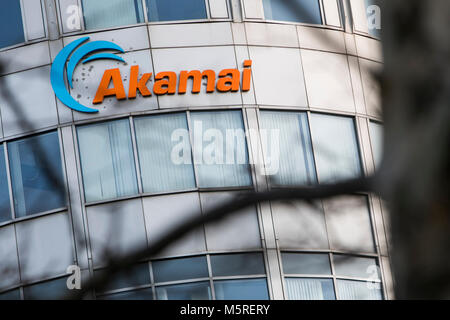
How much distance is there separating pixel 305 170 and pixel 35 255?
5.09m

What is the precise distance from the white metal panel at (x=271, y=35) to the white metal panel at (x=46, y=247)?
473 cm

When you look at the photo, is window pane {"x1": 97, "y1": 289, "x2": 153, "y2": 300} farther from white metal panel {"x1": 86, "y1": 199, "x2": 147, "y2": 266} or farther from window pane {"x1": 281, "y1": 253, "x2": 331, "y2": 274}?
window pane {"x1": 281, "y1": 253, "x2": 331, "y2": 274}

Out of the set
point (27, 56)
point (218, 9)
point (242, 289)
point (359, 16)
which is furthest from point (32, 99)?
point (359, 16)

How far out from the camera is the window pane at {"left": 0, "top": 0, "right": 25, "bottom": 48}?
660 inches

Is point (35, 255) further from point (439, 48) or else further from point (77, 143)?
point (439, 48)

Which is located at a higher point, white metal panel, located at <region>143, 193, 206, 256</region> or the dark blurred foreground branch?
white metal panel, located at <region>143, 193, 206, 256</region>

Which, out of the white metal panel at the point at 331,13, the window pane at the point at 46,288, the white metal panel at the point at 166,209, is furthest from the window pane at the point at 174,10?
the window pane at the point at 46,288

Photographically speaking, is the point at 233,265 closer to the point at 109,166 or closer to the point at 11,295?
the point at 109,166

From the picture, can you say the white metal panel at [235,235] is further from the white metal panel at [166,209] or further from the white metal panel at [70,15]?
the white metal panel at [70,15]

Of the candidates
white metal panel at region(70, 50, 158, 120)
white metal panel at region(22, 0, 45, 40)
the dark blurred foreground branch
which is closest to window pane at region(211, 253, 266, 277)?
white metal panel at region(70, 50, 158, 120)

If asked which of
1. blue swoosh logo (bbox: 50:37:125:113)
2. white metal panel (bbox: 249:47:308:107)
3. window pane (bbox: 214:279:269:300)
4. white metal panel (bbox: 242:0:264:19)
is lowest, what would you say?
window pane (bbox: 214:279:269:300)

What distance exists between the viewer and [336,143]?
55.1ft

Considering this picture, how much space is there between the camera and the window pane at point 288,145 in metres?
16.3

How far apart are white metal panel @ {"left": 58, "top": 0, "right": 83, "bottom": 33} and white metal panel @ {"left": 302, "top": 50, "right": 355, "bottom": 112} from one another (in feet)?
13.9
